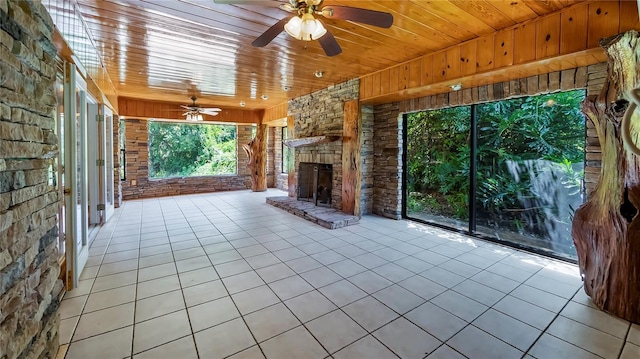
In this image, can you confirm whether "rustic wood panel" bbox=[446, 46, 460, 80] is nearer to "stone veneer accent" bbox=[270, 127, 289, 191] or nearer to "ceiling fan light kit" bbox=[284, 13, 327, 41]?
"ceiling fan light kit" bbox=[284, 13, 327, 41]

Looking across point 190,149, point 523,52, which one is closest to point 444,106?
point 523,52

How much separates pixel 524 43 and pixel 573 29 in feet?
1.21

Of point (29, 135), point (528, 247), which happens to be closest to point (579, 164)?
point (528, 247)

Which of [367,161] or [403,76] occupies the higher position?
[403,76]

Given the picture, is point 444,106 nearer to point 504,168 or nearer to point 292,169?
point 504,168

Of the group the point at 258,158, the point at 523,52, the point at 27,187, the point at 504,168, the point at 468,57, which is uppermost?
the point at 468,57

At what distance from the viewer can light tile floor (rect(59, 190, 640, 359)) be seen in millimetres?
1695

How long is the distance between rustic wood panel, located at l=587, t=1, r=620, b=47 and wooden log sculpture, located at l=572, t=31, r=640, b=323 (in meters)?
0.40

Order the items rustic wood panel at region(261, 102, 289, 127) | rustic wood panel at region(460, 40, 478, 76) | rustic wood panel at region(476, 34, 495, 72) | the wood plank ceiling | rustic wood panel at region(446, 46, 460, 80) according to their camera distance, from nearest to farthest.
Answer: the wood plank ceiling, rustic wood panel at region(476, 34, 495, 72), rustic wood panel at region(460, 40, 478, 76), rustic wood panel at region(446, 46, 460, 80), rustic wood panel at region(261, 102, 289, 127)

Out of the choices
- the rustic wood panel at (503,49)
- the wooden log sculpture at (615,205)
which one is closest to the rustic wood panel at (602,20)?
the wooden log sculpture at (615,205)

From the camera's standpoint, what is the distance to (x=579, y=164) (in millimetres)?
3066

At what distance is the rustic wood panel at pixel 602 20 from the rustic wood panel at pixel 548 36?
223 millimetres

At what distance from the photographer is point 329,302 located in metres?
2.18

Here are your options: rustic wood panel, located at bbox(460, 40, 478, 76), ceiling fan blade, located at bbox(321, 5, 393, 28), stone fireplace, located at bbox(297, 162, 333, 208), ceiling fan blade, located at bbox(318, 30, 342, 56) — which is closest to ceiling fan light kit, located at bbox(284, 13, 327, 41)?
ceiling fan blade, located at bbox(321, 5, 393, 28)
